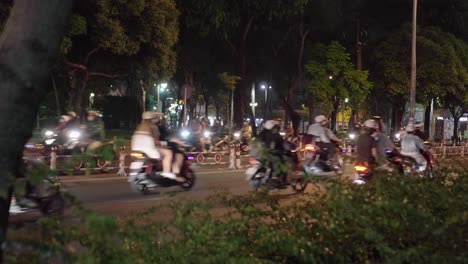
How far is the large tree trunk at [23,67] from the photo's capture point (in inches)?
Answer: 162

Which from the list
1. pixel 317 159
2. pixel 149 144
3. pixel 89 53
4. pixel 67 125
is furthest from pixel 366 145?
pixel 89 53

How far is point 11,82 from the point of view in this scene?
4.14 metres

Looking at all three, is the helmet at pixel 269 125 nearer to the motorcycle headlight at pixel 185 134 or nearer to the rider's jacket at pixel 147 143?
the rider's jacket at pixel 147 143

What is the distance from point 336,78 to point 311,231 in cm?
3041

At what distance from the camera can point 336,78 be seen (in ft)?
115

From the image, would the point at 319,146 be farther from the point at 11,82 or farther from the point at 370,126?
the point at 11,82

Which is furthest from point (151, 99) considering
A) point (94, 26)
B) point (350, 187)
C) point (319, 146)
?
point (350, 187)

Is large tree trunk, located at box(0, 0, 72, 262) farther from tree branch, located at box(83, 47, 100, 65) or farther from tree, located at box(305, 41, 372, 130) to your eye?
tree, located at box(305, 41, 372, 130)

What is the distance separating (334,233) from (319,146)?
37.3ft

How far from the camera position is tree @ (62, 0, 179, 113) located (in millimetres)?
25312

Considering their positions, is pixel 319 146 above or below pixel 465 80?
below

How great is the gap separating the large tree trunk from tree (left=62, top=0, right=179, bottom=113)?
19513 millimetres

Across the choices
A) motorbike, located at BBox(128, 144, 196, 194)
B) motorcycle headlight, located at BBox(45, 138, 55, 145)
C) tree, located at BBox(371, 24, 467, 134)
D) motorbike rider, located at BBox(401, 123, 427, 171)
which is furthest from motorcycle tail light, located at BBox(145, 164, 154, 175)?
tree, located at BBox(371, 24, 467, 134)

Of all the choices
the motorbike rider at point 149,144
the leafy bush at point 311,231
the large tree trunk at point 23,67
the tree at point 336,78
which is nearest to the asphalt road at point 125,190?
the motorbike rider at point 149,144
